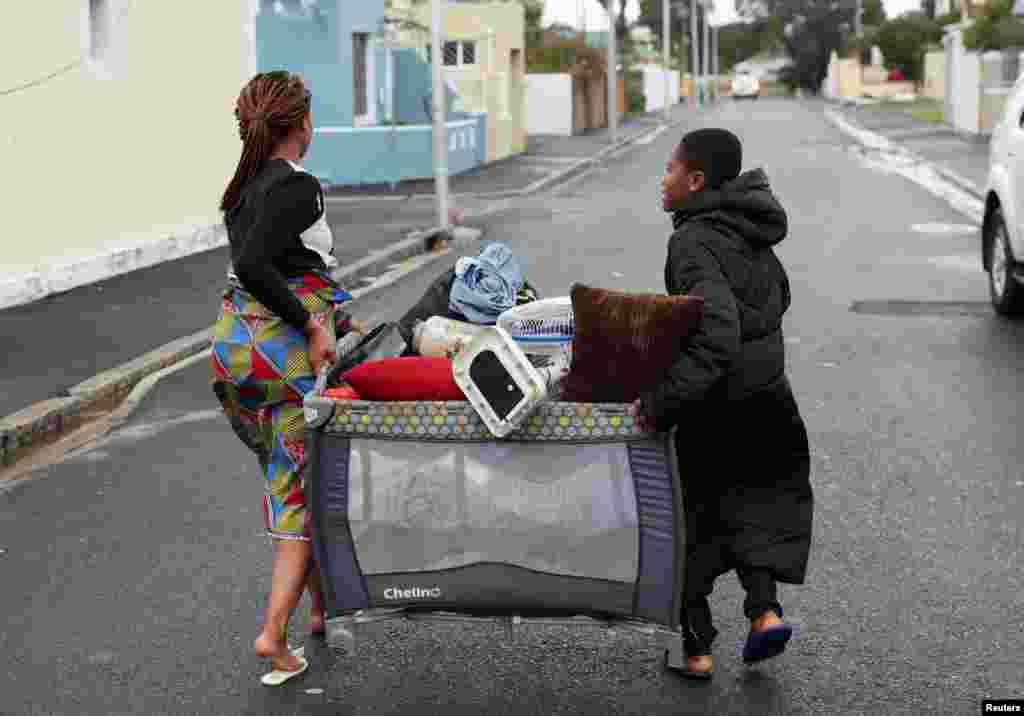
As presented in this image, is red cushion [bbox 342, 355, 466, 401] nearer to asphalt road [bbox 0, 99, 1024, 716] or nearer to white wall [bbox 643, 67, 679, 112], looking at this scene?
asphalt road [bbox 0, 99, 1024, 716]

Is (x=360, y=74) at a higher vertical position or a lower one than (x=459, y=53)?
lower

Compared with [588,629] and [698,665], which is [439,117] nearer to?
[588,629]

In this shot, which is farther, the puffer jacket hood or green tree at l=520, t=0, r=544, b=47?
green tree at l=520, t=0, r=544, b=47

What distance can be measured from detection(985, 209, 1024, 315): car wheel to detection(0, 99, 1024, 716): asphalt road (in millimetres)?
470

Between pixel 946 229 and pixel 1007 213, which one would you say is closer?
pixel 1007 213

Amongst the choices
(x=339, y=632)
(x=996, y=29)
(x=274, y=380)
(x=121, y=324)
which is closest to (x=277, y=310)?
(x=274, y=380)

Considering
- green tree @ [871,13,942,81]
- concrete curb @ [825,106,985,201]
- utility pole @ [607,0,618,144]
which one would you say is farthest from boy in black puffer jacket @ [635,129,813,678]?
green tree @ [871,13,942,81]

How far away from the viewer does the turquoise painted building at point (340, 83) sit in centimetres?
2717

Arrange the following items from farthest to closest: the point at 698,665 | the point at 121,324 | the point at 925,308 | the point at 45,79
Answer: the point at 45,79
the point at 925,308
the point at 121,324
the point at 698,665

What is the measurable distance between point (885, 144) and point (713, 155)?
33.6 metres

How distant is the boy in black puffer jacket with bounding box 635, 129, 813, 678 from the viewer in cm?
478

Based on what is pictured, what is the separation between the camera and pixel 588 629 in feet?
16.9

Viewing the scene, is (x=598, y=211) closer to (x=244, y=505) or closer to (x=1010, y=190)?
(x=1010, y=190)

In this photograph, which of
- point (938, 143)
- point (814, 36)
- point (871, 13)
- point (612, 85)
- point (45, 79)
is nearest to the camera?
point (45, 79)
